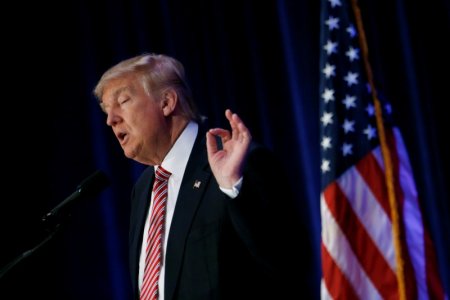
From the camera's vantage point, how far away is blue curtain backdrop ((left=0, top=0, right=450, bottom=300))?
297cm

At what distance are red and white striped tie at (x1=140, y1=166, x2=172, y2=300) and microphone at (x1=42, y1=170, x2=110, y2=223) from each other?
311 mm

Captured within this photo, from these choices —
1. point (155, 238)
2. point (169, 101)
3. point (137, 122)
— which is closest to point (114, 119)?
point (137, 122)

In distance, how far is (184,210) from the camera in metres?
1.87

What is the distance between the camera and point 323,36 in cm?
223

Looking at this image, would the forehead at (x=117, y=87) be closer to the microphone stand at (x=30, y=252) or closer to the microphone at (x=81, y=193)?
the microphone at (x=81, y=193)

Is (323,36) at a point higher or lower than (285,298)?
higher

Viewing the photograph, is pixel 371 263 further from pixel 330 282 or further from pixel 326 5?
pixel 326 5

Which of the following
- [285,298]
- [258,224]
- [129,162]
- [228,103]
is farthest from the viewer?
[129,162]

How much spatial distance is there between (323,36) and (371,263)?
906 millimetres

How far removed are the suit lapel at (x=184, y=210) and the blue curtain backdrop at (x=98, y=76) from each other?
1.17 meters

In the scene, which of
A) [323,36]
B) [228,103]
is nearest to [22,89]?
[228,103]

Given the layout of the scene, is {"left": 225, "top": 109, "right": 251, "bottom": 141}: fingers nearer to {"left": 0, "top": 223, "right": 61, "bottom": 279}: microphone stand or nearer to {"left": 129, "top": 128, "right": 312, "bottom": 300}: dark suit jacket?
{"left": 129, "top": 128, "right": 312, "bottom": 300}: dark suit jacket

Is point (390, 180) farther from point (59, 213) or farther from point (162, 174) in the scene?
point (59, 213)

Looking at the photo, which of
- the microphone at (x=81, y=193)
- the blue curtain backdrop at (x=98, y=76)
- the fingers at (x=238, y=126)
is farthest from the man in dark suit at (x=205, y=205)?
the blue curtain backdrop at (x=98, y=76)
